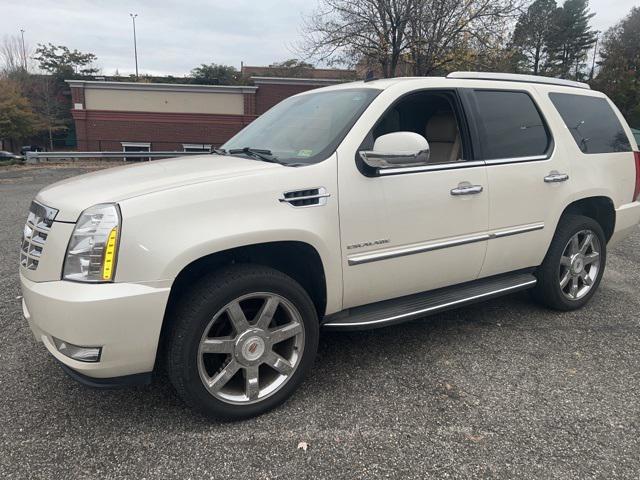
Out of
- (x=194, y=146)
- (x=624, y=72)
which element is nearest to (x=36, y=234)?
(x=194, y=146)

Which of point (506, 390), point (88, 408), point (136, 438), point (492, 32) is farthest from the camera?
point (492, 32)

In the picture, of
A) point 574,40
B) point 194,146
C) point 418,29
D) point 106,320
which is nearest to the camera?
point 106,320

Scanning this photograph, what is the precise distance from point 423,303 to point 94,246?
2059 mm

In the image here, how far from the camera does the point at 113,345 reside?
2.24 metres

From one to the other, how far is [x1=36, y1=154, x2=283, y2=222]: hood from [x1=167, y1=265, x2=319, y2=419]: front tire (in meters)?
0.53

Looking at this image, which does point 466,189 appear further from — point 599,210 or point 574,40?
point 574,40

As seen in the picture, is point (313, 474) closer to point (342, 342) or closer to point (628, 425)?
point (342, 342)

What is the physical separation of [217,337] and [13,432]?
3.79 ft

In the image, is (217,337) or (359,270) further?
(359,270)

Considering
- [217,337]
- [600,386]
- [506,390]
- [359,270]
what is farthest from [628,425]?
[217,337]

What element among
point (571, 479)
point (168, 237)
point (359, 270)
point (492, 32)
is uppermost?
point (492, 32)

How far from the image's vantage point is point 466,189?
324 centimetres

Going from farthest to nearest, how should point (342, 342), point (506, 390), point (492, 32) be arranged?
point (492, 32) < point (342, 342) < point (506, 390)

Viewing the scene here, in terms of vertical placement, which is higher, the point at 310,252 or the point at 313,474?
the point at 310,252
